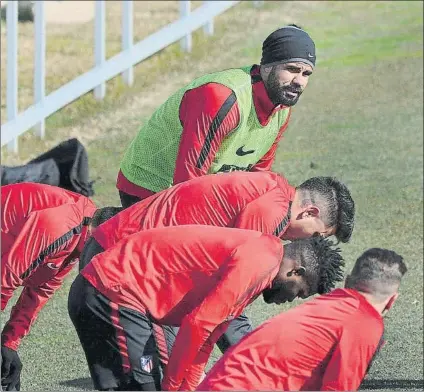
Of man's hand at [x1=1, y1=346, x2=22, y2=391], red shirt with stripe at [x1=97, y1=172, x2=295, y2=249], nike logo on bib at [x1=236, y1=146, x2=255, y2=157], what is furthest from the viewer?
nike logo on bib at [x1=236, y1=146, x2=255, y2=157]

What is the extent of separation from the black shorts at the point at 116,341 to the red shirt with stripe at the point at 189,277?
0.05 m

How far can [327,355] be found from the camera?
5539 mm

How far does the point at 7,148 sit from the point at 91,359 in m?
6.87

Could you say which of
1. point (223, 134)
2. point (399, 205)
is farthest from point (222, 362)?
point (399, 205)

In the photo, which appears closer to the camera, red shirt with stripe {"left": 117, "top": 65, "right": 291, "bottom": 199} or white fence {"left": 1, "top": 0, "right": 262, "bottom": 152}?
red shirt with stripe {"left": 117, "top": 65, "right": 291, "bottom": 199}

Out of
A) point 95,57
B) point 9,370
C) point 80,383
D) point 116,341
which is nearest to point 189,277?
point 116,341

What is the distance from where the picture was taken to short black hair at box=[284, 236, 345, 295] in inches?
237

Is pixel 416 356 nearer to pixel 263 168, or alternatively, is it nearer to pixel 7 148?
pixel 263 168

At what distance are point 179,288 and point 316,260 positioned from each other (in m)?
0.61

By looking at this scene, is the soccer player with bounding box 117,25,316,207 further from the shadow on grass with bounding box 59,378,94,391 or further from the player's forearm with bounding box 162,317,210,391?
the player's forearm with bounding box 162,317,210,391

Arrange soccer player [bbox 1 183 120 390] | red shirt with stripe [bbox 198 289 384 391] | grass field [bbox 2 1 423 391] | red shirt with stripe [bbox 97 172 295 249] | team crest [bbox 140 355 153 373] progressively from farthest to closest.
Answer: grass field [bbox 2 1 423 391], soccer player [bbox 1 183 120 390], red shirt with stripe [bbox 97 172 295 249], team crest [bbox 140 355 153 373], red shirt with stripe [bbox 198 289 384 391]

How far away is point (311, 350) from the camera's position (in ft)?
18.1

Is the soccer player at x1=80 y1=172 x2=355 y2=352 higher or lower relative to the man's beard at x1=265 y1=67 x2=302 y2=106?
lower

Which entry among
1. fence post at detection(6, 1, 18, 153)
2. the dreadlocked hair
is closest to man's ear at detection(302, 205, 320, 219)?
the dreadlocked hair
